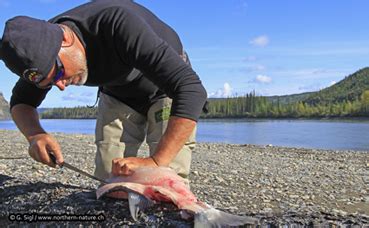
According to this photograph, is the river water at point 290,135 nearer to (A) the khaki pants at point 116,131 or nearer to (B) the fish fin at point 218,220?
(A) the khaki pants at point 116,131

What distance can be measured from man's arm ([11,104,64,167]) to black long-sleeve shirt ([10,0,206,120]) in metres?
0.48

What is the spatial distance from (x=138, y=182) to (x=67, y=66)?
0.76 m

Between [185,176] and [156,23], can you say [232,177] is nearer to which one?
[185,176]

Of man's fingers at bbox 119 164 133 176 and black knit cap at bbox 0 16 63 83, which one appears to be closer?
black knit cap at bbox 0 16 63 83

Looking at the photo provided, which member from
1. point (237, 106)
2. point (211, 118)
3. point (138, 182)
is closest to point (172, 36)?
point (138, 182)

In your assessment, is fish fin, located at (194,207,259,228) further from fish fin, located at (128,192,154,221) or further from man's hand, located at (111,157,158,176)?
man's hand, located at (111,157,158,176)

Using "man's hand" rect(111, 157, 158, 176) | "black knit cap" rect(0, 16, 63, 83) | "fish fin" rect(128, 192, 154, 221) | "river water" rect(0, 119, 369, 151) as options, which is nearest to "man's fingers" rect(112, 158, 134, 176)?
"man's hand" rect(111, 157, 158, 176)

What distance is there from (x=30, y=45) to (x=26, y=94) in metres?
1.07

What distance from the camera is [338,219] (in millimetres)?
2250

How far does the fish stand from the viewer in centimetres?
236

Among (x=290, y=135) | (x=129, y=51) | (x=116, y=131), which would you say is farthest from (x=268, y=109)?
(x=129, y=51)

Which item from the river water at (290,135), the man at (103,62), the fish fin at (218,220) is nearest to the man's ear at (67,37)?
the man at (103,62)

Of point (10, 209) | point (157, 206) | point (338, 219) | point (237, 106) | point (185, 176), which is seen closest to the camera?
point (338, 219)

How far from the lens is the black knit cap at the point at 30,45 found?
7.79ft
